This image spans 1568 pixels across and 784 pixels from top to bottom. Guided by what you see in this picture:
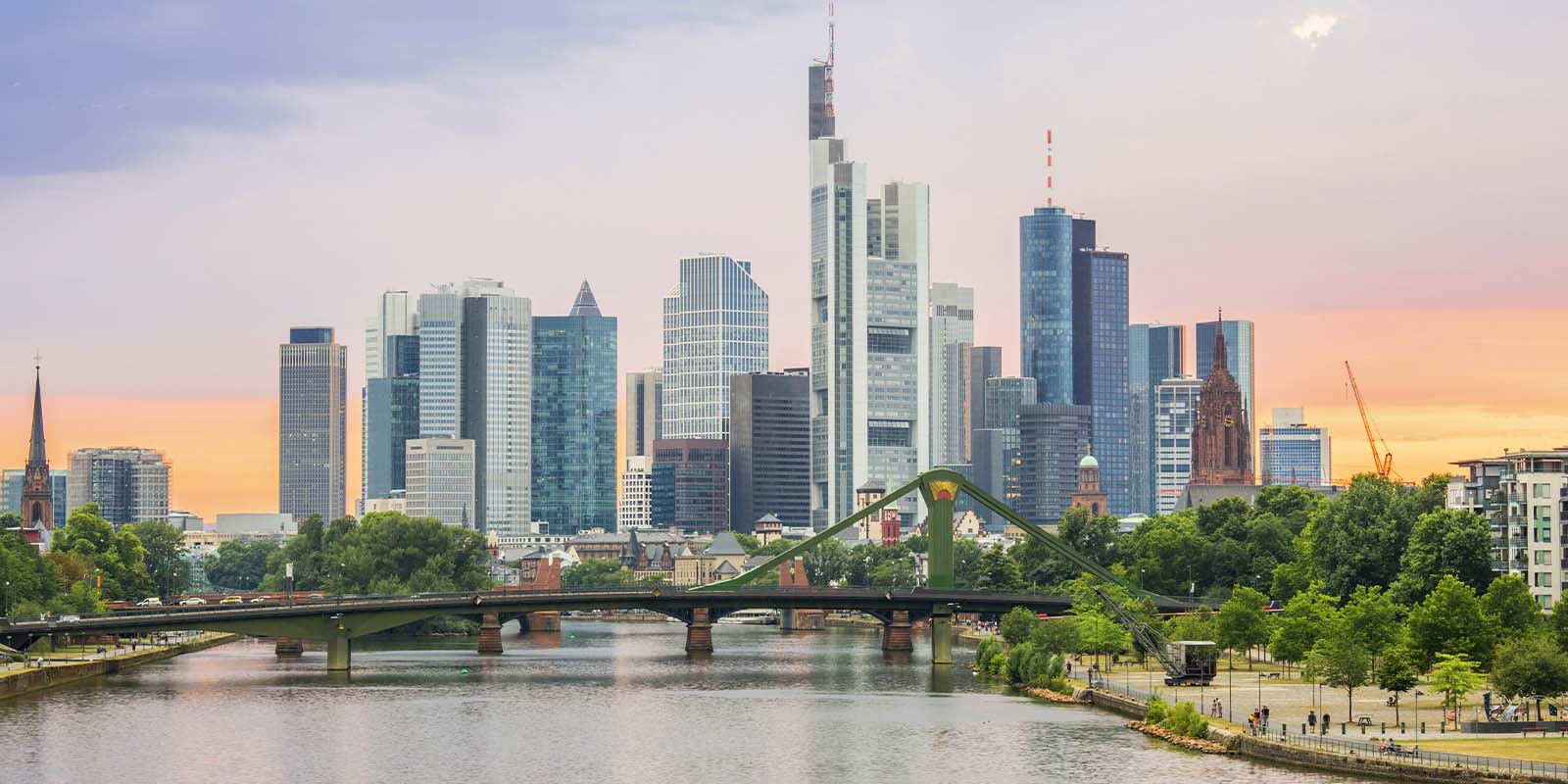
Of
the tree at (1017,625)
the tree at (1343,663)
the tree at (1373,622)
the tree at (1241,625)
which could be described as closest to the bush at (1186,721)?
the tree at (1343,663)

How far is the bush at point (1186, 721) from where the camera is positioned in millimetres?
100431

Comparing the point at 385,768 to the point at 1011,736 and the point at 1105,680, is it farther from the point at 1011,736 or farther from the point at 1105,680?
the point at 1105,680

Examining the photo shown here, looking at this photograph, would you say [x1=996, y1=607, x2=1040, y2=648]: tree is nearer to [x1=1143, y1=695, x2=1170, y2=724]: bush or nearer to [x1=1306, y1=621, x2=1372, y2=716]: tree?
[x1=1306, y1=621, x2=1372, y2=716]: tree

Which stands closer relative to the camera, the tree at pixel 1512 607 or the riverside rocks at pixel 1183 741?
the riverside rocks at pixel 1183 741

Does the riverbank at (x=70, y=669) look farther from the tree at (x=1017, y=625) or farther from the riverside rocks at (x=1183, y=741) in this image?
the riverside rocks at (x=1183, y=741)

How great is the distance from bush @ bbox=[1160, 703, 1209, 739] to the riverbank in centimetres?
6136

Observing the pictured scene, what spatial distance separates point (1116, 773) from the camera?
91.8 meters

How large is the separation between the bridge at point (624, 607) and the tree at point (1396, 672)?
184ft

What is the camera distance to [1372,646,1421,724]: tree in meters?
106

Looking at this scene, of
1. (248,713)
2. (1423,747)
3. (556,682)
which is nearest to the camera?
(1423,747)

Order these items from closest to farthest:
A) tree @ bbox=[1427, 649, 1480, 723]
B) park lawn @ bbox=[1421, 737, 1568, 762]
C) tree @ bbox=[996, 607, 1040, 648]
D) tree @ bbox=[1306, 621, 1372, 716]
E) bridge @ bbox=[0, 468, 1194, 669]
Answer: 1. park lawn @ bbox=[1421, 737, 1568, 762]
2. tree @ bbox=[1427, 649, 1480, 723]
3. tree @ bbox=[1306, 621, 1372, 716]
4. bridge @ bbox=[0, 468, 1194, 669]
5. tree @ bbox=[996, 607, 1040, 648]

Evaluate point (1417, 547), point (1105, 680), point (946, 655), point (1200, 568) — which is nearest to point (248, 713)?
point (1105, 680)

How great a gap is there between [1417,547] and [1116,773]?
198 ft

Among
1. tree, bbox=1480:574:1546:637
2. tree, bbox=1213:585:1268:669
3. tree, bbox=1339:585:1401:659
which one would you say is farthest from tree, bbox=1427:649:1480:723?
tree, bbox=1213:585:1268:669
